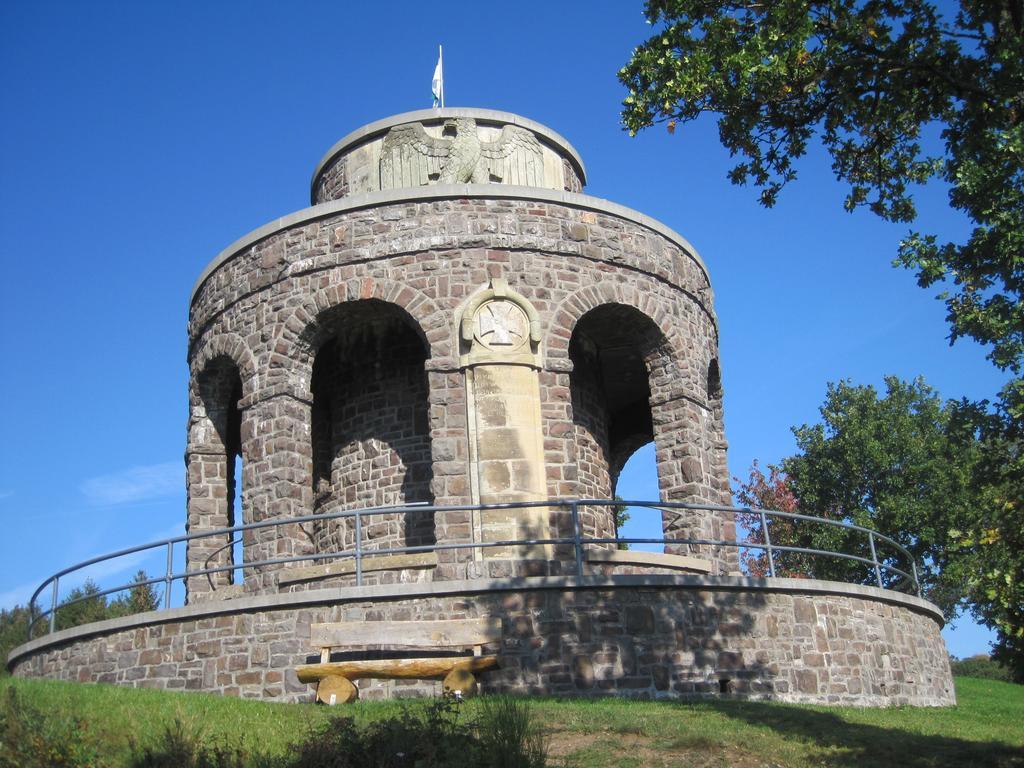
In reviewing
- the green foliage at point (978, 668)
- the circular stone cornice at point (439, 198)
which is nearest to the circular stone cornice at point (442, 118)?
the circular stone cornice at point (439, 198)

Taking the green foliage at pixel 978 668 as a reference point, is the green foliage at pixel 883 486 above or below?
above

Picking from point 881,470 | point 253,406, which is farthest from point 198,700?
point 881,470

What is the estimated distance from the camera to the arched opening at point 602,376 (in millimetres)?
18344

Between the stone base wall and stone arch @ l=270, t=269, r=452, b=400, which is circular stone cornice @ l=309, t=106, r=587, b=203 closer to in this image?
stone arch @ l=270, t=269, r=452, b=400

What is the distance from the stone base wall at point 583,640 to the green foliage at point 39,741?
4155mm

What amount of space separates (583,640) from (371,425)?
19.7 ft

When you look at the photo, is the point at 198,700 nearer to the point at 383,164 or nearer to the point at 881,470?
the point at 383,164

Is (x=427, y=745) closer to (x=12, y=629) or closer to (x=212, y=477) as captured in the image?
(x=212, y=477)

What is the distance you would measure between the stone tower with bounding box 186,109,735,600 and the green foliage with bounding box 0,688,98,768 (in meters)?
5.76

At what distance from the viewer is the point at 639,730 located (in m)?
11.1

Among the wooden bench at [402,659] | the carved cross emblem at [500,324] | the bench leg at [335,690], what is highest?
the carved cross emblem at [500,324]

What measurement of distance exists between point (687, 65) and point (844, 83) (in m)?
1.44

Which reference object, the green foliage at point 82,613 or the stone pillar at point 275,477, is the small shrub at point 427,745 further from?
the green foliage at point 82,613

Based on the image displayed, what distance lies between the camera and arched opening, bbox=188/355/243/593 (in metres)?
18.7
